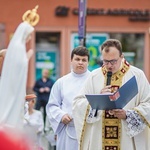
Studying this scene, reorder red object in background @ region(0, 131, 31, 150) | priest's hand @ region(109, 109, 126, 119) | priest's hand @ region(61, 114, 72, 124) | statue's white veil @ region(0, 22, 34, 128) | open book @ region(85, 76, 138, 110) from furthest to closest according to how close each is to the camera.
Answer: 1. priest's hand @ region(61, 114, 72, 124)
2. priest's hand @ region(109, 109, 126, 119)
3. open book @ region(85, 76, 138, 110)
4. statue's white veil @ region(0, 22, 34, 128)
5. red object in background @ region(0, 131, 31, 150)

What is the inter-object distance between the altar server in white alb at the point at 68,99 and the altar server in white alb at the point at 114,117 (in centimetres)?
96

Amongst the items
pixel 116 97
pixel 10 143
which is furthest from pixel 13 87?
pixel 116 97

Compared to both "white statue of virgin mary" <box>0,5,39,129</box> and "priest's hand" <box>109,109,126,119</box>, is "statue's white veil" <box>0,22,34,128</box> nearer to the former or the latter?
"white statue of virgin mary" <box>0,5,39,129</box>

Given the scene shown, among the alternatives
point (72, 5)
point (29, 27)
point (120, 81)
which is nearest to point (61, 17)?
point (72, 5)

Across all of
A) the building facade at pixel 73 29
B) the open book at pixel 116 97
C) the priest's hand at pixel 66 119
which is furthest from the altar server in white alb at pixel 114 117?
the building facade at pixel 73 29

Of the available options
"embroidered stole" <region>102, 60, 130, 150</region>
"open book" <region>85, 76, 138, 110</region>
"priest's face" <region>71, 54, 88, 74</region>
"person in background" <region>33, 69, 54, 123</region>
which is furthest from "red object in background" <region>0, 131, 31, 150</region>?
"person in background" <region>33, 69, 54, 123</region>

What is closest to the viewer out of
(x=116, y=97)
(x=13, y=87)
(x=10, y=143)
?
(x=10, y=143)

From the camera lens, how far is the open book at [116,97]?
22.7ft

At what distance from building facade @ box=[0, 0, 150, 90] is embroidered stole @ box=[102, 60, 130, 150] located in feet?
41.3

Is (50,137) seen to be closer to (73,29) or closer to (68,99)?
(68,99)

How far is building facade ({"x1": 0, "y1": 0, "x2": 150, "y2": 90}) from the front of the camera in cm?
2028

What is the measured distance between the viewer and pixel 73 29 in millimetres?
20453

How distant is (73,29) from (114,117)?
1304cm

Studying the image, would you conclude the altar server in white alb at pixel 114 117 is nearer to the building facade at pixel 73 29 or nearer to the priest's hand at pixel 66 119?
the priest's hand at pixel 66 119
